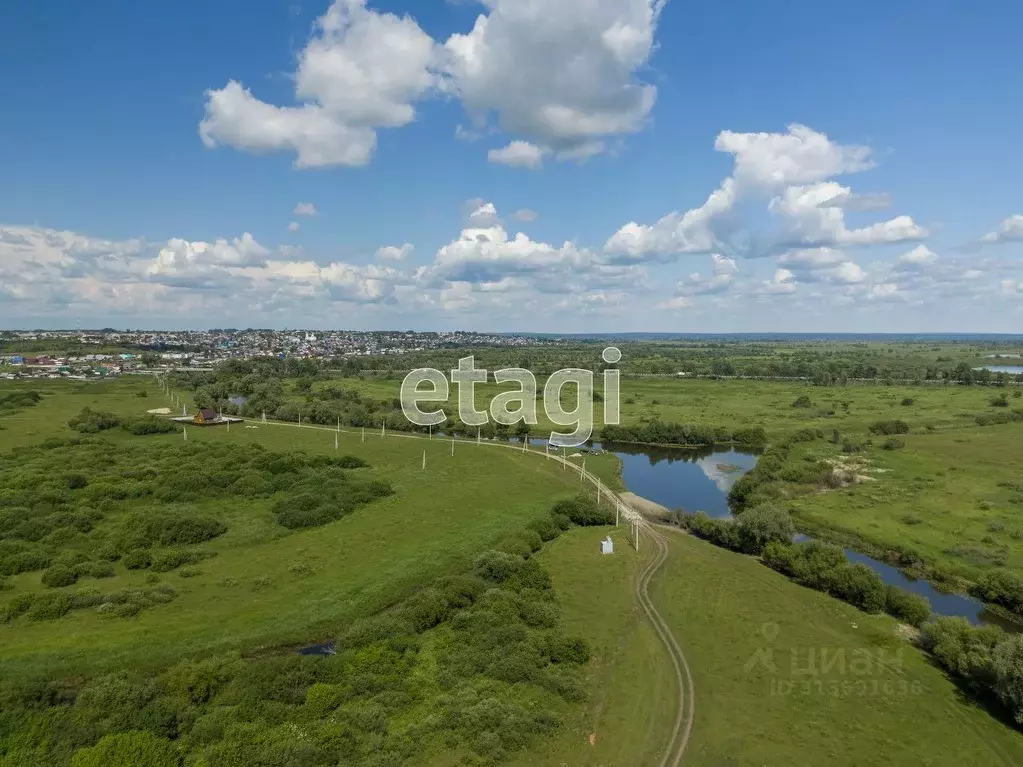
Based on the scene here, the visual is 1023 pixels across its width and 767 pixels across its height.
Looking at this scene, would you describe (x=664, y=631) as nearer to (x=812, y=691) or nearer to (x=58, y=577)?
(x=812, y=691)

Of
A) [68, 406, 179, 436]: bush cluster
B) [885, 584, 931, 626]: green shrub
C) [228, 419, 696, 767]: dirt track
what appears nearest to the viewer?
[228, 419, 696, 767]: dirt track

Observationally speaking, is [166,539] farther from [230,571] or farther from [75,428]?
[75,428]

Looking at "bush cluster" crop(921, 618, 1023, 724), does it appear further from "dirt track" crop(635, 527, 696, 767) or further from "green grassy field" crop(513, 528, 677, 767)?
"green grassy field" crop(513, 528, 677, 767)

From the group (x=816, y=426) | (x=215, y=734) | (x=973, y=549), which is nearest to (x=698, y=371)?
(x=816, y=426)

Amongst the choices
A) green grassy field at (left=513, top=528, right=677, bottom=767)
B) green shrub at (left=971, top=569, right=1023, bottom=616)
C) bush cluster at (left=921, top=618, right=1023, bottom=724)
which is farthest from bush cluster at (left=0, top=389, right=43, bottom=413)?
green shrub at (left=971, top=569, right=1023, bottom=616)

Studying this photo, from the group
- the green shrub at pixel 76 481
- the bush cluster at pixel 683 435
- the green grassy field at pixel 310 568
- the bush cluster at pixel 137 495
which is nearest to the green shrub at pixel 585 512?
the green grassy field at pixel 310 568
